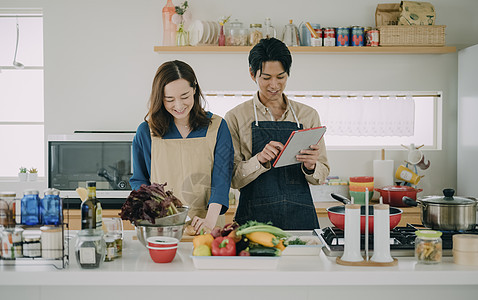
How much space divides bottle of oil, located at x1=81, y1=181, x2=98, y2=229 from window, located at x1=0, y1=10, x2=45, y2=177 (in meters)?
2.98

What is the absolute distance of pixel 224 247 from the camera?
1.78m

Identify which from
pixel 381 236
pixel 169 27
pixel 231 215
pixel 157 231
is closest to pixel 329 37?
pixel 169 27

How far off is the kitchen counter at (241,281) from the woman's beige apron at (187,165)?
61cm

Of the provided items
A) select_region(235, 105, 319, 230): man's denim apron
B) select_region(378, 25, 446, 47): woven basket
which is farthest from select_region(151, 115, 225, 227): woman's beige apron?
select_region(378, 25, 446, 47): woven basket

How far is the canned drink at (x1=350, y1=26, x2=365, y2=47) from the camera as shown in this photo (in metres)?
4.16

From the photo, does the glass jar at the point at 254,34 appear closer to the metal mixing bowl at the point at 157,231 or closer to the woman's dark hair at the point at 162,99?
the woman's dark hair at the point at 162,99

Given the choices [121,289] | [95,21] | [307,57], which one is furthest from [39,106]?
[121,289]

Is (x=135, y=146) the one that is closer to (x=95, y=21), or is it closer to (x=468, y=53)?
(x=95, y=21)

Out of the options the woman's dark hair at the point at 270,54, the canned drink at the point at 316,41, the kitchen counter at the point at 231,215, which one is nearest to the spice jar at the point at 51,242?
the woman's dark hair at the point at 270,54

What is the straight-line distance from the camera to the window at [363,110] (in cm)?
440

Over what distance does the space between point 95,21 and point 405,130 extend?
2.84 metres

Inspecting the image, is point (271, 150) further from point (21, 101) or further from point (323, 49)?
point (21, 101)

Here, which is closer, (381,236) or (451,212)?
(381,236)

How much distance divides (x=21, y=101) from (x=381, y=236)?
379cm
